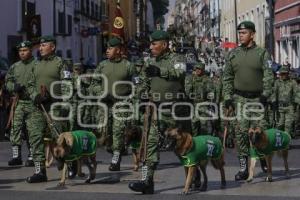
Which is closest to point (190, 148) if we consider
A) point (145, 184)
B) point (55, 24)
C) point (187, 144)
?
point (187, 144)

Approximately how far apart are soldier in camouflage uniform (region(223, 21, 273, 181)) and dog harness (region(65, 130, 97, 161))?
1.94m

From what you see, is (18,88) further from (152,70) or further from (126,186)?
(152,70)

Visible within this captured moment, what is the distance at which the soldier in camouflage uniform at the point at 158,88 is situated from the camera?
31.7ft

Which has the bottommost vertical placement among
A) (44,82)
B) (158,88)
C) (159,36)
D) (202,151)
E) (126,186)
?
(126,186)

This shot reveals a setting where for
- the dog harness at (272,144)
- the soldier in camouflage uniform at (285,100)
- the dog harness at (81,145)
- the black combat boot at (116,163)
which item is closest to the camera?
the dog harness at (81,145)

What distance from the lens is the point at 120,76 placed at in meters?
12.3

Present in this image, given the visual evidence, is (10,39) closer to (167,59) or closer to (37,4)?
(37,4)

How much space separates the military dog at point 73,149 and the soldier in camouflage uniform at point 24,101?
74cm

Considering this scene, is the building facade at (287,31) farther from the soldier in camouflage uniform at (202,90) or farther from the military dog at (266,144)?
the military dog at (266,144)

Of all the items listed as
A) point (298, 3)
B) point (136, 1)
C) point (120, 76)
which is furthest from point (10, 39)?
point (136, 1)

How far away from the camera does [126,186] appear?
34.9ft

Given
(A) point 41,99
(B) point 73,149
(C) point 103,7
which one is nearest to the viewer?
(B) point 73,149

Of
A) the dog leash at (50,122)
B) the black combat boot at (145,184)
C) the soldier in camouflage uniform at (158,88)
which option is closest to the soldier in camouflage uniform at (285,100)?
the dog leash at (50,122)

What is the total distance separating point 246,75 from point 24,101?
3356 millimetres
